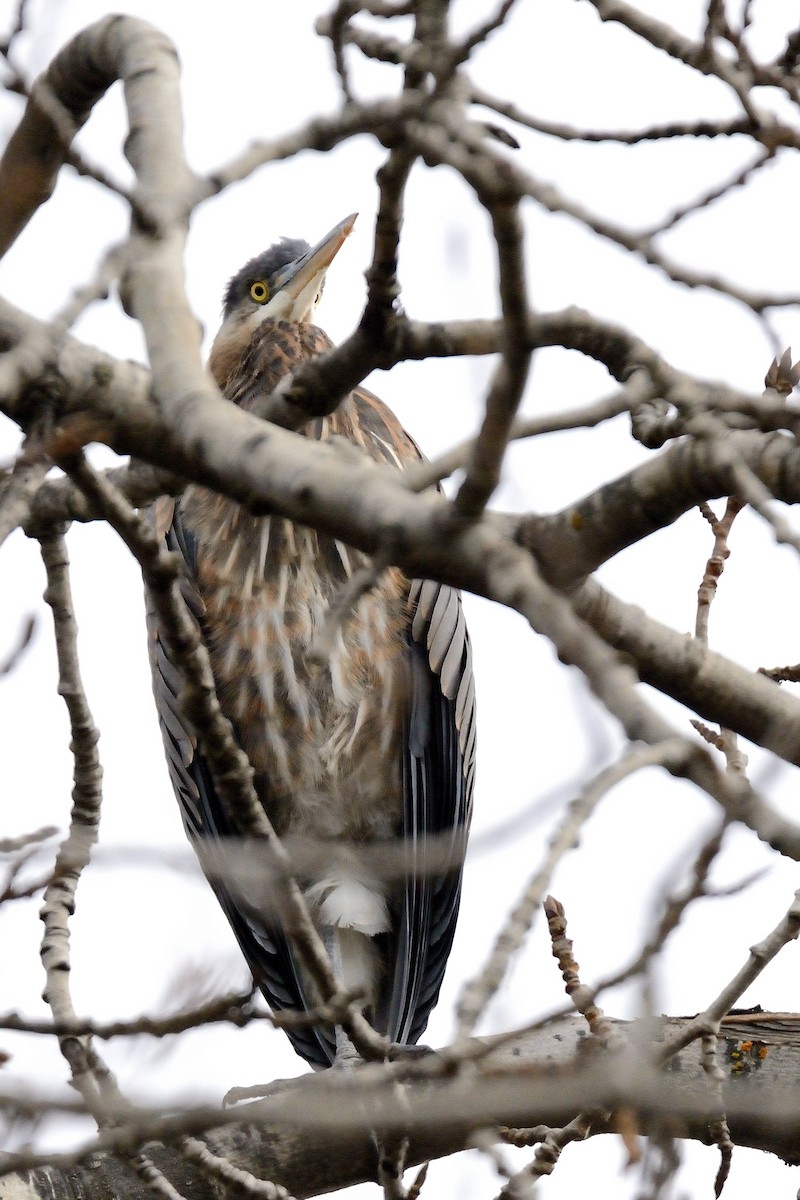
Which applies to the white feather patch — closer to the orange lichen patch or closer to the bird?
the bird

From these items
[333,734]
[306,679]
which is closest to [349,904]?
[333,734]

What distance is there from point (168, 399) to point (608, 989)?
2.94 ft

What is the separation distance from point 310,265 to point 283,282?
0.15 meters

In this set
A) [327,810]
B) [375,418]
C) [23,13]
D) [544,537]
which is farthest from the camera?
[375,418]

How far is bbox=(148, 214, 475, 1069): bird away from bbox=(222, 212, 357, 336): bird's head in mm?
1041

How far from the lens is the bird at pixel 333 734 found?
4.52 metres

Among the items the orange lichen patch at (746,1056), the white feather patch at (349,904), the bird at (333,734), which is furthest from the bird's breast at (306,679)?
the orange lichen patch at (746,1056)

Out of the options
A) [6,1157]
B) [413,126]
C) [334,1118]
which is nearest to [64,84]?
A: [413,126]

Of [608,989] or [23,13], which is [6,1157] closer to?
[608,989]

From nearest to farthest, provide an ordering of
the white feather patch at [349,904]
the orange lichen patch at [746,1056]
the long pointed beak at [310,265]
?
1. the orange lichen patch at [746,1056]
2. the white feather patch at [349,904]
3. the long pointed beak at [310,265]

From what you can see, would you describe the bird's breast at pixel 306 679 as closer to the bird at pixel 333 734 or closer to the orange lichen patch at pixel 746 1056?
the bird at pixel 333 734

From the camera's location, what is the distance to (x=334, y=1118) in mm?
1253

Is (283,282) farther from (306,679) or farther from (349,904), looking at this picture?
(349,904)

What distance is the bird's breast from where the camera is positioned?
453 cm
